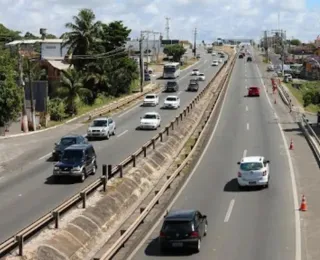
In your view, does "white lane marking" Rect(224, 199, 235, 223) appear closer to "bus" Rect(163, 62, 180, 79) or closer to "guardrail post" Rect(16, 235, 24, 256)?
"guardrail post" Rect(16, 235, 24, 256)

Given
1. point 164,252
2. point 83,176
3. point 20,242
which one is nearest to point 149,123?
point 83,176

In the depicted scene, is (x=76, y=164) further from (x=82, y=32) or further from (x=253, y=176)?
(x=82, y=32)

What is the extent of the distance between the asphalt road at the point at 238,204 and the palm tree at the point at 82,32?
39659 millimetres

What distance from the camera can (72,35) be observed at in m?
88.1

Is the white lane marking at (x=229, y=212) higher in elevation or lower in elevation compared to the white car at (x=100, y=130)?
lower

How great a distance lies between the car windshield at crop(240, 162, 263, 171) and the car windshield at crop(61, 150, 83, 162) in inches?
322

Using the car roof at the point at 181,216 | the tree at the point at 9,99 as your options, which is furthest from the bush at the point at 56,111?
the car roof at the point at 181,216

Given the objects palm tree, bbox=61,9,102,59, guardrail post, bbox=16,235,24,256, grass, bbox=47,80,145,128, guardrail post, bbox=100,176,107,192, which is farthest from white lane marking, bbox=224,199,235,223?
palm tree, bbox=61,9,102,59

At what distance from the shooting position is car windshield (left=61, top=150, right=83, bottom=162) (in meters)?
32.5

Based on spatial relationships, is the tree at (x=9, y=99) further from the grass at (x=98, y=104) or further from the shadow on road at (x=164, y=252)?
the shadow on road at (x=164, y=252)

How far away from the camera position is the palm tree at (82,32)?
287 feet

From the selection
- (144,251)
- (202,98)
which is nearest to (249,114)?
(202,98)

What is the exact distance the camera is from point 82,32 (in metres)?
87.9

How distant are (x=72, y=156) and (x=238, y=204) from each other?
9.29 m
